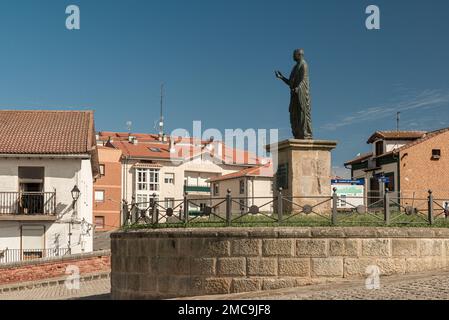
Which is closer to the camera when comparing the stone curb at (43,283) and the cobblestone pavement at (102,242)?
the stone curb at (43,283)

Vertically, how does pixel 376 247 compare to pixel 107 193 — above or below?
below

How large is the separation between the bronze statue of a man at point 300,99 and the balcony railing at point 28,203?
18.0 m

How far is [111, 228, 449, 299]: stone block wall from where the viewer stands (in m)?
14.6

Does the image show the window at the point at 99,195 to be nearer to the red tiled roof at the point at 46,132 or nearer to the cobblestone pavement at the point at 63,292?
the red tiled roof at the point at 46,132

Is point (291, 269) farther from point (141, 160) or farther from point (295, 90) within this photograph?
point (141, 160)

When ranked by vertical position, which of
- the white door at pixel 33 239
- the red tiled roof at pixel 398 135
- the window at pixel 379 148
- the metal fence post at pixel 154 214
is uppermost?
the red tiled roof at pixel 398 135

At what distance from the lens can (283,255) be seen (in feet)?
47.9

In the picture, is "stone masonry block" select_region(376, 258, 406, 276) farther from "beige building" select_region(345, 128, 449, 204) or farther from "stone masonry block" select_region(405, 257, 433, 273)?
"beige building" select_region(345, 128, 449, 204)

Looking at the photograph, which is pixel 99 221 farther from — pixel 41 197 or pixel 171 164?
pixel 41 197

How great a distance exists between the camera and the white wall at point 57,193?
33.3m

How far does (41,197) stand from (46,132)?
13.5 feet

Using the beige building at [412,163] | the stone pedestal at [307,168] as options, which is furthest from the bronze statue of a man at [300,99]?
the beige building at [412,163]

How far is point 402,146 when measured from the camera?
46.3m

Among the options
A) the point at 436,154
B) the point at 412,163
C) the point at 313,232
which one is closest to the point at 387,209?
the point at 313,232
